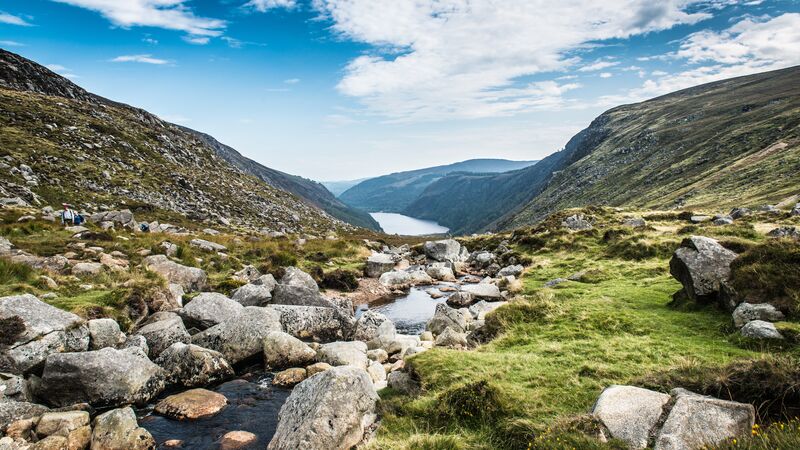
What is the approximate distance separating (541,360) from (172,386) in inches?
478

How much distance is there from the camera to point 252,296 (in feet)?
71.2

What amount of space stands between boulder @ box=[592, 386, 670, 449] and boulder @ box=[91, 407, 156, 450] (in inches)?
430

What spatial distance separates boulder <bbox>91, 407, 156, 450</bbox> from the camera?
10.2 m

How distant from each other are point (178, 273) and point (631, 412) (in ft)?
74.7

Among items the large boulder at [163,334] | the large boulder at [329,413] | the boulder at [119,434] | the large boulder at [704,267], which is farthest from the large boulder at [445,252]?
the boulder at [119,434]

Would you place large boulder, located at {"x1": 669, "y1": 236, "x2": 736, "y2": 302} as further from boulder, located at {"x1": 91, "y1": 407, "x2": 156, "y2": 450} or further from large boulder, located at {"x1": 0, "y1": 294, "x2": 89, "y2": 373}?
large boulder, located at {"x1": 0, "y1": 294, "x2": 89, "y2": 373}

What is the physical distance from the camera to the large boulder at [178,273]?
22.6 meters

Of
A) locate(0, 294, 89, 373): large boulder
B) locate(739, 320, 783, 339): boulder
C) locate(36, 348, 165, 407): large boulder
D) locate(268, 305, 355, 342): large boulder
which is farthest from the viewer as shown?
locate(268, 305, 355, 342): large boulder

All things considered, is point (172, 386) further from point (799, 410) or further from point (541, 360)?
point (799, 410)

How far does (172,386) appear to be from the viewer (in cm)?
1399

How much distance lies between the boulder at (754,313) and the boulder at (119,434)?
1686 centimetres

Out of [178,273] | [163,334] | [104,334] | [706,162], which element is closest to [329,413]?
[163,334]

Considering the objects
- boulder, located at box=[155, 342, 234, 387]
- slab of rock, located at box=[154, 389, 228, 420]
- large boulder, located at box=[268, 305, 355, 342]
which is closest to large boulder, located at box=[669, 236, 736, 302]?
large boulder, located at box=[268, 305, 355, 342]

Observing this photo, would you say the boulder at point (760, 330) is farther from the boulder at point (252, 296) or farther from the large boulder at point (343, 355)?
the boulder at point (252, 296)
